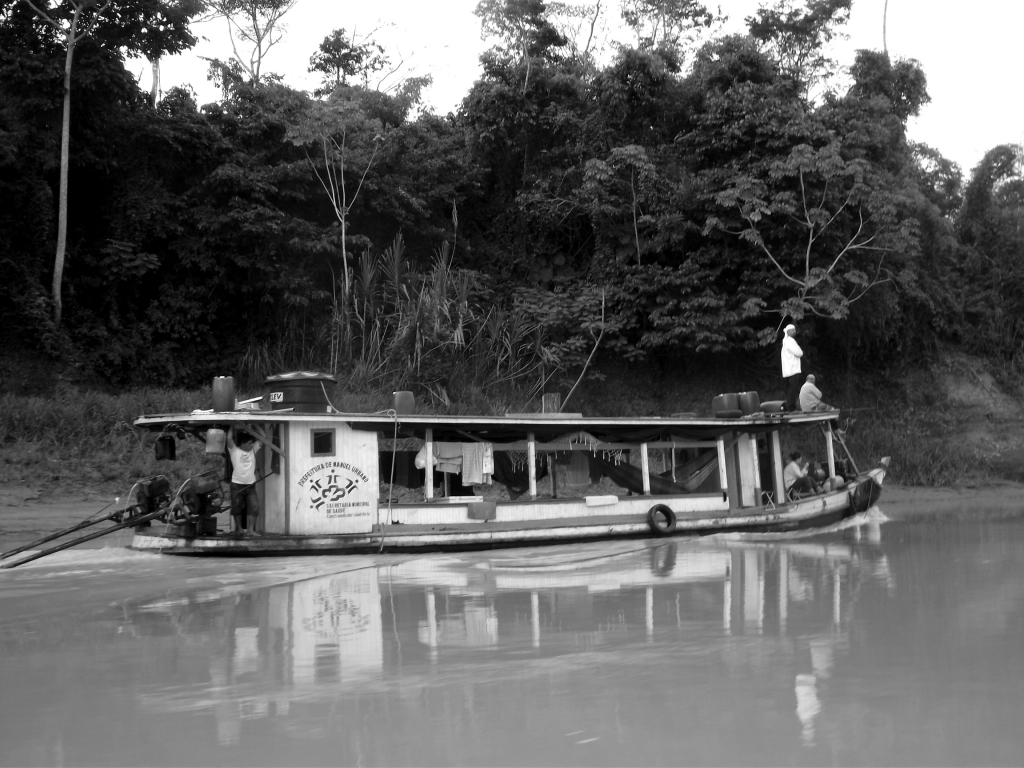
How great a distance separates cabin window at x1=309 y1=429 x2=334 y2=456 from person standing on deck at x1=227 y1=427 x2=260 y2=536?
573 millimetres

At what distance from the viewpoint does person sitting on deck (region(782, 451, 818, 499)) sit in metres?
13.9

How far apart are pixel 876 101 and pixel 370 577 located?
1621 cm

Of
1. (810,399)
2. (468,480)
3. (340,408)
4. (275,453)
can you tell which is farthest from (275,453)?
(810,399)

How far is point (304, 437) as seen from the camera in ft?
34.2

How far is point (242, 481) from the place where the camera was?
1022 cm

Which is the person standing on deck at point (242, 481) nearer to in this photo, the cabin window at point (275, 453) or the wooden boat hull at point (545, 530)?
the cabin window at point (275, 453)

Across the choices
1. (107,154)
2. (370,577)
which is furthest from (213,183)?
(370,577)

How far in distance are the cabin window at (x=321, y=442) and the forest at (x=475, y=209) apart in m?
6.27

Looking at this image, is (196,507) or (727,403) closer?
(196,507)

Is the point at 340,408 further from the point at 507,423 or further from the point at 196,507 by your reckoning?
the point at 196,507

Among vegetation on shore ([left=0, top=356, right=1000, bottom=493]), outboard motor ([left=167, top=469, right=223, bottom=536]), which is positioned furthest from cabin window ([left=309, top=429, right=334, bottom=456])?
vegetation on shore ([left=0, top=356, right=1000, bottom=493])

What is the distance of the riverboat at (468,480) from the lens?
10281mm

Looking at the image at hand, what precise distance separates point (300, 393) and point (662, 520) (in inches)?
187

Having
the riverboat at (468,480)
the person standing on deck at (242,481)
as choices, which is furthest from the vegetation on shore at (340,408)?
the person standing on deck at (242,481)
